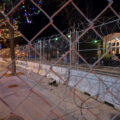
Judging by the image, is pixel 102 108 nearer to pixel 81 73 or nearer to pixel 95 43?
pixel 81 73

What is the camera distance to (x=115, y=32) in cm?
508

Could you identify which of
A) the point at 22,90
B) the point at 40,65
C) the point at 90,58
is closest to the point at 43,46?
the point at 40,65

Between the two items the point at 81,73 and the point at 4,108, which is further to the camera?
the point at 81,73

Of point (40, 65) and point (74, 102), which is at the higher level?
point (40, 65)

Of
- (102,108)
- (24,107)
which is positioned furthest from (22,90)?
(102,108)

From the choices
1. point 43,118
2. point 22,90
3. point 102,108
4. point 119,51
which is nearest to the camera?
point 43,118

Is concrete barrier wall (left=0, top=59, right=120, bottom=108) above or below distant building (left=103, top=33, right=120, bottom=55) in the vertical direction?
below

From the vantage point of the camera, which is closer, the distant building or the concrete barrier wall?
the concrete barrier wall

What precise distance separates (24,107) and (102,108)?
6.90 ft

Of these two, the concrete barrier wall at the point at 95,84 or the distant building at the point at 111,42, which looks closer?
the concrete barrier wall at the point at 95,84

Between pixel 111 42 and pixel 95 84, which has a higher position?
pixel 111 42

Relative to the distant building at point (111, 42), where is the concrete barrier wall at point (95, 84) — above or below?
below

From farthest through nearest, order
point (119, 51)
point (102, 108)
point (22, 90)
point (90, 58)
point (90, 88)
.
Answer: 1. point (90, 58)
2. point (119, 51)
3. point (22, 90)
4. point (90, 88)
5. point (102, 108)

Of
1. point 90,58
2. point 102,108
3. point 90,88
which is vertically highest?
point 90,58
